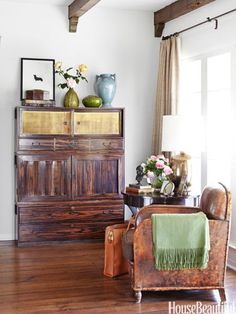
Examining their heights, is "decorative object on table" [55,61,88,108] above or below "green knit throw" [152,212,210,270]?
above

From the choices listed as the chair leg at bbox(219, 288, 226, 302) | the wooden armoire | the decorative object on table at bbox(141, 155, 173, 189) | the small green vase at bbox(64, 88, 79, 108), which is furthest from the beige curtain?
the chair leg at bbox(219, 288, 226, 302)

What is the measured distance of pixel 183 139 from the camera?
5.02 m

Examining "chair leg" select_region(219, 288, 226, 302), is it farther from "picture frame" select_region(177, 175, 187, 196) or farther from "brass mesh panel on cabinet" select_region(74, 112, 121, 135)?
"brass mesh panel on cabinet" select_region(74, 112, 121, 135)

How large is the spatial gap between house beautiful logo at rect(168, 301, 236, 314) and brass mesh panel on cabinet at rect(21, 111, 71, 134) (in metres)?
2.74

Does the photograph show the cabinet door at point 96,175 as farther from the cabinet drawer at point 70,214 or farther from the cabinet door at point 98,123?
the cabinet door at point 98,123

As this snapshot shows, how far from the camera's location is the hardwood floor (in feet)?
12.8

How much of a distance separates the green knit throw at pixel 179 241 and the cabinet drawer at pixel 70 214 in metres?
2.26

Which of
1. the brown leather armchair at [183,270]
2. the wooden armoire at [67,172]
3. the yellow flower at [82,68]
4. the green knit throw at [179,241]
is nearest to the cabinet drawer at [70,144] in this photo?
the wooden armoire at [67,172]

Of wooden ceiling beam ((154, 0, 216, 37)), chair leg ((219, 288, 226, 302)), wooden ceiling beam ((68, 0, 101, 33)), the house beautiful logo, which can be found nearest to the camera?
the house beautiful logo

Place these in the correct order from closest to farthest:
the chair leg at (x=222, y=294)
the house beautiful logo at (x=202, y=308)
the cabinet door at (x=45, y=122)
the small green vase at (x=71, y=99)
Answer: the house beautiful logo at (x=202, y=308), the chair leg at (x=222, y=294), the cabinet door at (x=45, y=122), the small green vase at (x=71, y=99)

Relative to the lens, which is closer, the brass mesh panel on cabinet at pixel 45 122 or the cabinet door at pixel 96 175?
the brass mesh panel on cabinet at pixel 45 122

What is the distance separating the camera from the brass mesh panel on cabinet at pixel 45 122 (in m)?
5.92

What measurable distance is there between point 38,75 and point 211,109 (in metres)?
2.14

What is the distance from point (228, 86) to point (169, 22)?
163 centimetres
